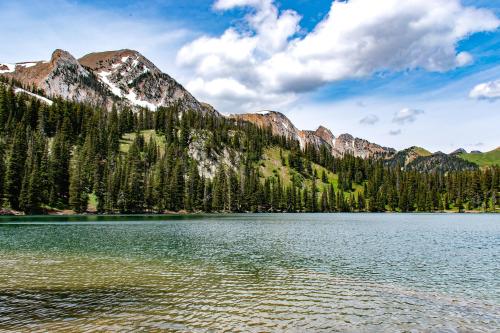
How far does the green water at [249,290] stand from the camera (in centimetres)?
1900

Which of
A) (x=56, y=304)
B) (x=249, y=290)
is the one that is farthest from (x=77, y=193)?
(x=249, y=290)

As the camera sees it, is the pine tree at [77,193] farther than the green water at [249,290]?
Yes

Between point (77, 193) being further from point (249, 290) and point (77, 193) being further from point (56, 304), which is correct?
point (249, 290)

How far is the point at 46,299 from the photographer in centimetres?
2336

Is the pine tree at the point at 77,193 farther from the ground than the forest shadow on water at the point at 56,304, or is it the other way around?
the pine tree at the point at 77,193

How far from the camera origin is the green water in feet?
62.3

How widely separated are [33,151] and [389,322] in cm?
16222

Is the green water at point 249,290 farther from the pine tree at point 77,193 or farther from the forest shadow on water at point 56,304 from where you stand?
the pine tree at point 77,193

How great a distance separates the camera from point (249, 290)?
1033 inches

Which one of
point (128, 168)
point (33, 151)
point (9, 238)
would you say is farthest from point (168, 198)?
point (9, 238)

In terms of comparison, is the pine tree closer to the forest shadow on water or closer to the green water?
the green water

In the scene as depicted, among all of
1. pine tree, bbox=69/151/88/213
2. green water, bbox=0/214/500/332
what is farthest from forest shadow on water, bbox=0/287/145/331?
pine tree, bbox=69/151/88/213

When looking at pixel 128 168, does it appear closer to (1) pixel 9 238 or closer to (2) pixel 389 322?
(1) pixel 9 238

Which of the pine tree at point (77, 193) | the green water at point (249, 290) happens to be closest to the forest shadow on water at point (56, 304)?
the green water at point (249, 290)
